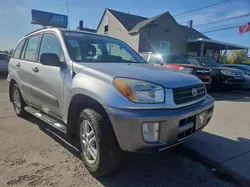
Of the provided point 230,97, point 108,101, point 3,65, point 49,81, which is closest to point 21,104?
point 49,81

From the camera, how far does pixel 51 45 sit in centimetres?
Result: 339

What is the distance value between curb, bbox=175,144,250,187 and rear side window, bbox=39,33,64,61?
2359mm

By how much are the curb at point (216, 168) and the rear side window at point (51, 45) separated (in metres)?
2.36

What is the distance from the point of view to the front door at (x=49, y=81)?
294 centimetres

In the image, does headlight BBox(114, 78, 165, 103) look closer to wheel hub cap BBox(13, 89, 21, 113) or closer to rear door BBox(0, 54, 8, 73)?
wheel hub cap BBox(13, 89, 21, 113)

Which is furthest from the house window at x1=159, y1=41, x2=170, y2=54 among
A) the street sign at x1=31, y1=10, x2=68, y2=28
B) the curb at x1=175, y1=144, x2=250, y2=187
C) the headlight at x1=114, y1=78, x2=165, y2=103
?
the headlight at x1=114, y1=78, x2=165, y2=103

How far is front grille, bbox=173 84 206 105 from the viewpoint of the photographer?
2.30m

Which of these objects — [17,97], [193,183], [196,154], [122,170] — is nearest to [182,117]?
[193,183]

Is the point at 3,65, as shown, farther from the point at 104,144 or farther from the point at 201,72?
the point at 104,144

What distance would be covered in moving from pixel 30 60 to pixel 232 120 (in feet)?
14.9

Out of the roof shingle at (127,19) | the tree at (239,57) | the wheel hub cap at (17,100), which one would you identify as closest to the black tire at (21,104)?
the wheel hub cap at (17,100)

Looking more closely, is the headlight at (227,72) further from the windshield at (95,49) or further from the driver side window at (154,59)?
the windshield at (95,49)

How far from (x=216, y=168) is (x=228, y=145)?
0.80m

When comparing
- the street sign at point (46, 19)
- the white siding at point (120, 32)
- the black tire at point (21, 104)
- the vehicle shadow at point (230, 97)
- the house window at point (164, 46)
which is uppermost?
the street sign at point (46, 19)
